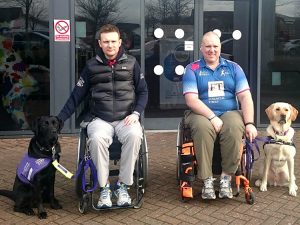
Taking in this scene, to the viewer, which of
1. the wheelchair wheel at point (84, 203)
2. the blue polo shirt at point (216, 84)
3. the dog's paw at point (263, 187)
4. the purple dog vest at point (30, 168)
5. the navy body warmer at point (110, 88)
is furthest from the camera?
the dog's paw at point (263, 187)

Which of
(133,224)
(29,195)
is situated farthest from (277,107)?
(29,195)

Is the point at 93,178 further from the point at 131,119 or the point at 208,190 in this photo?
the point at 208,190

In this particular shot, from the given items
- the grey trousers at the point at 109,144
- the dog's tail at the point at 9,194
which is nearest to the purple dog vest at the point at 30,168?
the dog's tail at the point at 9,194

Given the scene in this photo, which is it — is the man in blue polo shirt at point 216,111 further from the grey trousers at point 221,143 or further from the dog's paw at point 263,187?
the dog's paw at point 263,187

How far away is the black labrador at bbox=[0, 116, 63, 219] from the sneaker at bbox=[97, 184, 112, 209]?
483mm

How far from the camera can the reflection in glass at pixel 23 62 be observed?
24.5ft

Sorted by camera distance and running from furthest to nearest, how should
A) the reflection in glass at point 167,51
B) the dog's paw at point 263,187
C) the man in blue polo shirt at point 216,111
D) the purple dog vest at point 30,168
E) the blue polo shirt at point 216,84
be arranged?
1. the reflection in glass at point 167,51
2. the dog's paw at point 263,187
3. the blue polo shirt at point 216,84
4. the man in blue polo shirt at point 216,111
5. the purple dog vest at point 30,168

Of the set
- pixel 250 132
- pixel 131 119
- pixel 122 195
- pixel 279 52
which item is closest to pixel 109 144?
pixel 131 119

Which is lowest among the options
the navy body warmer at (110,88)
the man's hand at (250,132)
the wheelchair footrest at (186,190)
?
the wheelchair footrest at (186,190)

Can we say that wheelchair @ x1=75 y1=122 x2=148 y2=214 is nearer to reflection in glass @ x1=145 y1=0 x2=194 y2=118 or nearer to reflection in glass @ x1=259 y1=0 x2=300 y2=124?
reflection in glass @ x1=145 y1=0 x2=194 y2=118

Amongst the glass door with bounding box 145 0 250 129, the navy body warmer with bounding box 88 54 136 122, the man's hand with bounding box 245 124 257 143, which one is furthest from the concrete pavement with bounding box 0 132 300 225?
the glass door with bounding box 145 0 250 129

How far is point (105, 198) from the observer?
4156 mm

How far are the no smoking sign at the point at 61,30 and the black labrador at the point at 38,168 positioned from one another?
3.49 meters

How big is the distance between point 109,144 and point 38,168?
66 centimetres
